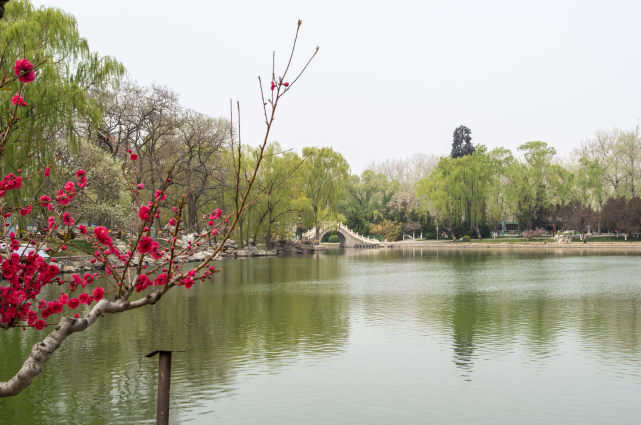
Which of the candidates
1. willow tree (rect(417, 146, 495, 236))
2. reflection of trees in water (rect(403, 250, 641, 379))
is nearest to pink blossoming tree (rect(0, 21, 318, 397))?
reflection of trees in water (rect(403, 250, 641, 379))

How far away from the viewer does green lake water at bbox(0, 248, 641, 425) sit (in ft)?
27.1

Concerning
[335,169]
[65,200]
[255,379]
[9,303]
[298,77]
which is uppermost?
[335,169]

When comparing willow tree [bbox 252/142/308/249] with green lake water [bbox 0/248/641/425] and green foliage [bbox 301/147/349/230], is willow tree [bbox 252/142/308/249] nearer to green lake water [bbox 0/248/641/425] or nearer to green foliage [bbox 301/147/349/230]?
green foliage [bbox 301/147/349/230]

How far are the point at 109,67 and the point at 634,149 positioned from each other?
56.2m

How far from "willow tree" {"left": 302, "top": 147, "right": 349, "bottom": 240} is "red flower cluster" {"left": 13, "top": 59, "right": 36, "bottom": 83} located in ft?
180

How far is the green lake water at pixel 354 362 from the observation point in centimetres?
826

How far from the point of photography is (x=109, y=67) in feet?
89.5

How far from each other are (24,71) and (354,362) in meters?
8.22

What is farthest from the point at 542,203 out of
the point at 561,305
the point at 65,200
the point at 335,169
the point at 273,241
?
the point at 65,200

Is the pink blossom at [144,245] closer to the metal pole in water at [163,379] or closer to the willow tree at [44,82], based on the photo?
the metal pole in water at [163,379]

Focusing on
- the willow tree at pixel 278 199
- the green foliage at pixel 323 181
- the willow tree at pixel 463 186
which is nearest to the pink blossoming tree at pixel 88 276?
the willow tree at pixel 278 199

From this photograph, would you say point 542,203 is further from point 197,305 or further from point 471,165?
point 197,305

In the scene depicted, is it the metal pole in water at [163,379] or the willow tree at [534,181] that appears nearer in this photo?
the metal pole in water at [163,379]

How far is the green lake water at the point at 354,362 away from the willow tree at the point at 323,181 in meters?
39.2
